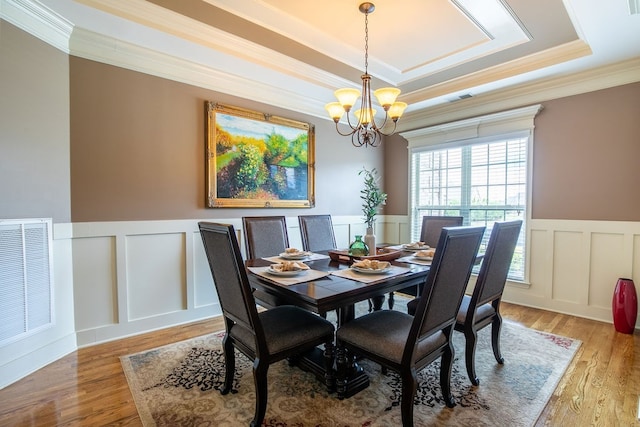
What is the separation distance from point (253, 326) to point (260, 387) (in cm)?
32

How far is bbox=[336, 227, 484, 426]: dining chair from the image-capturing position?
58.9 inches

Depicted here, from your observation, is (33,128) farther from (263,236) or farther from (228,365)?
(228,365)

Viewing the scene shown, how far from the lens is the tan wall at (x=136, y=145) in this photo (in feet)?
8.36

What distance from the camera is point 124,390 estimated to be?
198 centimetres

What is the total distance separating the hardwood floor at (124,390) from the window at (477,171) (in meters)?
1.50

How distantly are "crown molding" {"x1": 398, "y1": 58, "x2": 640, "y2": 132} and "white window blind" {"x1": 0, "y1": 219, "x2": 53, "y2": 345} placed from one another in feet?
14.8

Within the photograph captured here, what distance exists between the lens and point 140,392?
6.40ft

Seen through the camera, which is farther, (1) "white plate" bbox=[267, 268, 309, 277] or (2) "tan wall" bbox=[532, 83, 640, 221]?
(2) "tan wall" bbox=[532, 83, 640, 221]

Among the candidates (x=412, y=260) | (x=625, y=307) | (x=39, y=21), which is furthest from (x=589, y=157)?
(x=39, y=21)

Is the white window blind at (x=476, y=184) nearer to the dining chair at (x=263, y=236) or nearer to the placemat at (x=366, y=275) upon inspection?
the placemat at (x=366, y=275)

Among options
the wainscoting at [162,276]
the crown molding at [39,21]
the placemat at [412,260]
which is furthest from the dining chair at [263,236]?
the crown molding at [39,21]

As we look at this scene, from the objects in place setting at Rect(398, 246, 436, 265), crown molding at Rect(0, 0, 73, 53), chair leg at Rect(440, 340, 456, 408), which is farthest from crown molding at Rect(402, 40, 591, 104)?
crown molding at Rect(0, 0, 73, 53)

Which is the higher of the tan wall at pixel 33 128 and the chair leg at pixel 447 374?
the tan wall at pixel 33 128

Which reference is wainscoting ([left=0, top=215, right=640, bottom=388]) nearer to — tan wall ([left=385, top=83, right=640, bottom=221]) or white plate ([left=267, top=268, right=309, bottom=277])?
tan wall ([left=385, top=83, right=640, bottom=221])
